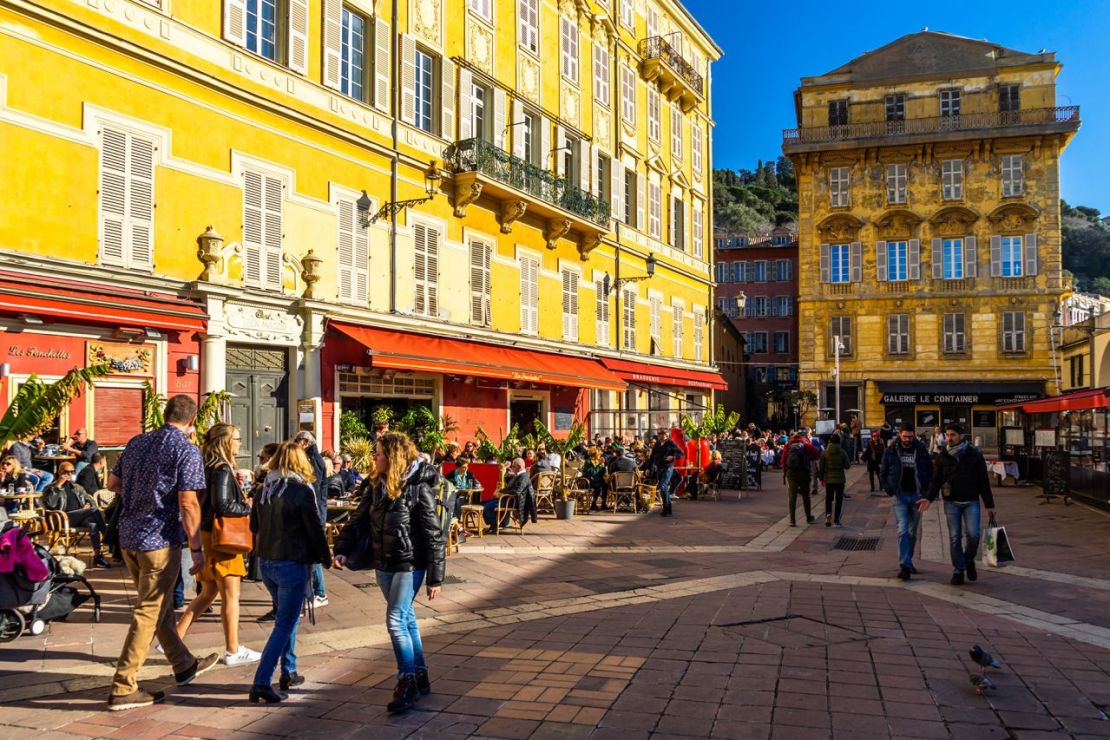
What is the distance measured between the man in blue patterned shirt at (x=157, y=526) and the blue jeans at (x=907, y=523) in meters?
6.91

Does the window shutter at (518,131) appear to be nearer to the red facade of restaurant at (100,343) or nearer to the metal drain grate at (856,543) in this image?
the red facade of restaurant at (100,343)

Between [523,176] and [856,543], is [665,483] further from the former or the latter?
→ [523,176]

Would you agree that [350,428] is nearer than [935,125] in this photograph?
Yes

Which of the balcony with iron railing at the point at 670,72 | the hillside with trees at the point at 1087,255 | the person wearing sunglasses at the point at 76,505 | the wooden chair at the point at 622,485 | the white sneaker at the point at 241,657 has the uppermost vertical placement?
the hillside with trees at the point at 1087,255

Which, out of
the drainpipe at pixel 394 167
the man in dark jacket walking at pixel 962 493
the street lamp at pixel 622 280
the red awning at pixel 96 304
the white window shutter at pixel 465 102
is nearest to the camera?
the man in dark jacket walking at pixel 962 493

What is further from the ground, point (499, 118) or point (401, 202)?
point (499, 118)

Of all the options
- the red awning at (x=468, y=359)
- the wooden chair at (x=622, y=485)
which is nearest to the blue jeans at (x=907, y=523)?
the wooden chair at (x=622, y=485)

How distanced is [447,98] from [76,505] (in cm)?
1169

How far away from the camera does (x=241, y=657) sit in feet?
19.6

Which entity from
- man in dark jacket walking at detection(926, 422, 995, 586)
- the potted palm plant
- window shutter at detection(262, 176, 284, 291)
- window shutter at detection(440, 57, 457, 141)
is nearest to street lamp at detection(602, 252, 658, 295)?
window shutter at detection(440, 57, 457, 141)

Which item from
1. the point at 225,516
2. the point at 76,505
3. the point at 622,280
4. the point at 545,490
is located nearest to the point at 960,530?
the point at 225,516

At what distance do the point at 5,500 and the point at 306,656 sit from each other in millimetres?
5066

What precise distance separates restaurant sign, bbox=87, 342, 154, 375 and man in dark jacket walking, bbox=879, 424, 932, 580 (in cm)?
984

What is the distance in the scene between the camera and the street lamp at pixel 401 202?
16.7m
